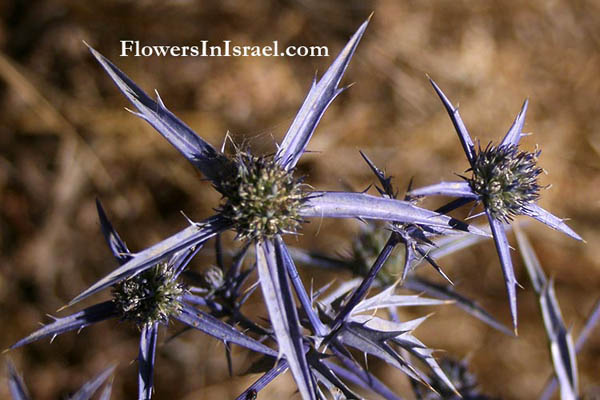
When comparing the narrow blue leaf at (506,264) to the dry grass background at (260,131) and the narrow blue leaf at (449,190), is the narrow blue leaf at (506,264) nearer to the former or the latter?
the narrow blue leaf at (449,190)

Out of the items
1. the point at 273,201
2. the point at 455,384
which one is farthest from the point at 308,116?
the point at 455,384

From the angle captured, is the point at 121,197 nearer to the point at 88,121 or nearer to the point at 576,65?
the point at 88,121

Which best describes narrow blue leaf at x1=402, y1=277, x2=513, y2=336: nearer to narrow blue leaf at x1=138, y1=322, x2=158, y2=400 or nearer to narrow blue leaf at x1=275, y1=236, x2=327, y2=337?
narrow blue leaf at x1=275, y1=236, x2=327, y2=337

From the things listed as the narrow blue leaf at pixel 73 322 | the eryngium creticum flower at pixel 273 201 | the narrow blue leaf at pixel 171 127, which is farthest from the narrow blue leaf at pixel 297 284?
the narrow blue leaf at pixel 73 322

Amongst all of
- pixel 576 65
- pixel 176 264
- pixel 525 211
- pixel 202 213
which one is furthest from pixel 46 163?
pixel 576 65

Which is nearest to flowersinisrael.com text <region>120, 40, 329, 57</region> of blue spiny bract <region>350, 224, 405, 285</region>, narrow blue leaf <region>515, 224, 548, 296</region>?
blue spiny bract <region>350, 224, 405, 285</region>
